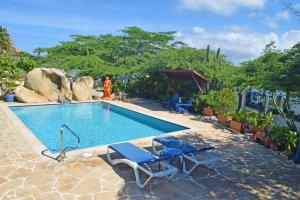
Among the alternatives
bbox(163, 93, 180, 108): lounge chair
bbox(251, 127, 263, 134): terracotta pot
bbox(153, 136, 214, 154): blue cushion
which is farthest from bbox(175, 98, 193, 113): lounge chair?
bbox(153, 136, 214, 154): blue cushion

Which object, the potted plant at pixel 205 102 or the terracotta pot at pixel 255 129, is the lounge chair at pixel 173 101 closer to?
the potted plant at pixel 205 102

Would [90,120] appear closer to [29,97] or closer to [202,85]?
[29,97]

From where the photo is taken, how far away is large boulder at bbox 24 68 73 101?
62.4 ft

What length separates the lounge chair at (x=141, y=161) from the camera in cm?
675

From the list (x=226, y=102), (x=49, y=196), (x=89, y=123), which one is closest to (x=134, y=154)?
(x=49, y=196)

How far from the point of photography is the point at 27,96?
18.6 meters

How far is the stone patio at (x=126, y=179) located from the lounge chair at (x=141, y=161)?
209 millimetres

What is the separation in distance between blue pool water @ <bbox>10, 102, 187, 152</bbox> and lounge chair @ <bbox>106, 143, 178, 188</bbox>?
3.68 metres

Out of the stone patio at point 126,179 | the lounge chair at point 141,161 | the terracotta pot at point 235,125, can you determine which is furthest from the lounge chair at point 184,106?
the lounge chair at point 141,161

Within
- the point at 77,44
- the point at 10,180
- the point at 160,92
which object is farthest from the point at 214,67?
the point at 77,44

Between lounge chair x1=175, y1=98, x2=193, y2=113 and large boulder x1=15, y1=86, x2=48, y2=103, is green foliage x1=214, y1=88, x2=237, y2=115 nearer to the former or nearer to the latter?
lounge chair x1=175, y1=98, x2=193, y2=113

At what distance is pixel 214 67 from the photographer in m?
17.3

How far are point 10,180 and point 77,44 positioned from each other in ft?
77.3

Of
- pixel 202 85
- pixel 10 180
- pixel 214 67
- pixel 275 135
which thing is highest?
pixel 214 67
